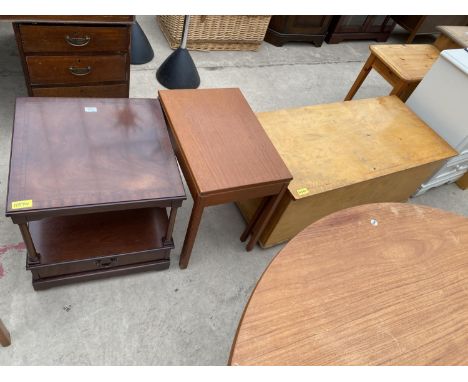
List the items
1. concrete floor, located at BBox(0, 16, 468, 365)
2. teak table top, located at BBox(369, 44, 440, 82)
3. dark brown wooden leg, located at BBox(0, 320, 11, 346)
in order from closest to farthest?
dark brown wooden leg, located at BBox(0, 320, 11, 346) → concrete floor, located at BBox(0, 16, 468, 365) → teak table top, located at BBox(369, 44, 440, 82)

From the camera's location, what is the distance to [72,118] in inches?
51.3

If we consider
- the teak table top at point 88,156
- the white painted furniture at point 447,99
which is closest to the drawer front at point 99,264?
the teak table top at point 88,156

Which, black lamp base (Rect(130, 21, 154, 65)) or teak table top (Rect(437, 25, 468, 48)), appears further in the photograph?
black lamp base (Rect(130, 21, 154, 65))

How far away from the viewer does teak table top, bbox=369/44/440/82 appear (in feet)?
7.06

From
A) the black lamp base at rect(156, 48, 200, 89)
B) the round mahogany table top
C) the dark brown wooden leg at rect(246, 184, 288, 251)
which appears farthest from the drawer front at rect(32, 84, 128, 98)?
the round mahogany table top

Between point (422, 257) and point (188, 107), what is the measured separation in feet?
3.26

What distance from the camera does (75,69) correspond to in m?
1.78

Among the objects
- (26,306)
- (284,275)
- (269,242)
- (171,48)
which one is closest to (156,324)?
(26,306)

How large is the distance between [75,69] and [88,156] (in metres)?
0.81

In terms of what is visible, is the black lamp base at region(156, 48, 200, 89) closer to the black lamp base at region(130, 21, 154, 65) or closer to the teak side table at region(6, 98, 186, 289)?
the black lamp base at region(130, 21, 154, 65)

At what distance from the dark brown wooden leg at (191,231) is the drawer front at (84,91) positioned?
98cm

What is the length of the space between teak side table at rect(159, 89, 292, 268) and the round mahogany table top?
350 mm

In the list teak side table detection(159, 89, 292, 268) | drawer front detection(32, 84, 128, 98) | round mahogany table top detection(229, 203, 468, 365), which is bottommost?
drawer front detection(32, 84, 128, 98)

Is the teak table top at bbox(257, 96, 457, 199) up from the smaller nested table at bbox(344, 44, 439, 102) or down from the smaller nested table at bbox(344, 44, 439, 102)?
down
